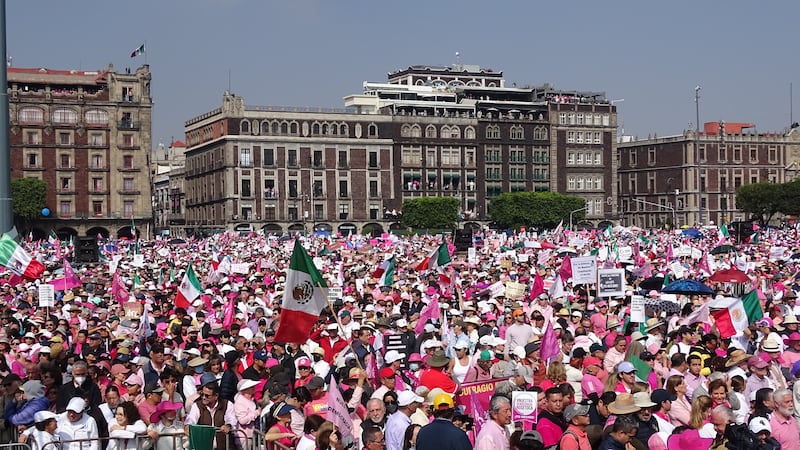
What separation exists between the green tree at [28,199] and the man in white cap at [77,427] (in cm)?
8237

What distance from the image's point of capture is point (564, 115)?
111 metres

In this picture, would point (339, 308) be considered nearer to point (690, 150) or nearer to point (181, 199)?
point (690, 150)

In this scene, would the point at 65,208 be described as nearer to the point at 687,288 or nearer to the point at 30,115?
the point at 30,115

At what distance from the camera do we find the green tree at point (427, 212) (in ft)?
333

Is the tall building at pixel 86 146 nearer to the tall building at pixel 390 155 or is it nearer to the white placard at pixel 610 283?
the tall building at pixel 390 155

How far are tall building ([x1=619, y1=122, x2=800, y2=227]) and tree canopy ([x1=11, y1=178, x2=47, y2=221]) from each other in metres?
55.2

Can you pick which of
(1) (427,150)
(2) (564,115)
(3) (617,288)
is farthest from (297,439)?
(2) (564,115)

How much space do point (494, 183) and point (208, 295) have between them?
8625cm

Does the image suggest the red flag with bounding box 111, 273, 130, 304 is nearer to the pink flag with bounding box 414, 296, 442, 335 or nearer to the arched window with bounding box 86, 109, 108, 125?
the pink flag with bounding box 414, 296, 442, 335

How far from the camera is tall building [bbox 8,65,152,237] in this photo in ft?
306

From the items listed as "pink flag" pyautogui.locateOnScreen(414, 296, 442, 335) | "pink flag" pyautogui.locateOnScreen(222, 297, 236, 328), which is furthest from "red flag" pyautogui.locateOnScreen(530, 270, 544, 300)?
"pink flag" pyautogui.locateOnScreen(222, 297, 236, 328)

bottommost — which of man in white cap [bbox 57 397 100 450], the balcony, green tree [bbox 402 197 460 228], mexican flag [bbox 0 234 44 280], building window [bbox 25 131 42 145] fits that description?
man in white cap [bbox 57 397 100 450]

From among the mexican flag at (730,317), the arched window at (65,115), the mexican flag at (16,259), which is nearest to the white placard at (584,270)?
the mexican flag at (730,317)

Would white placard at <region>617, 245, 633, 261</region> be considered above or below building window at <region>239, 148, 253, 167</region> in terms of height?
below
